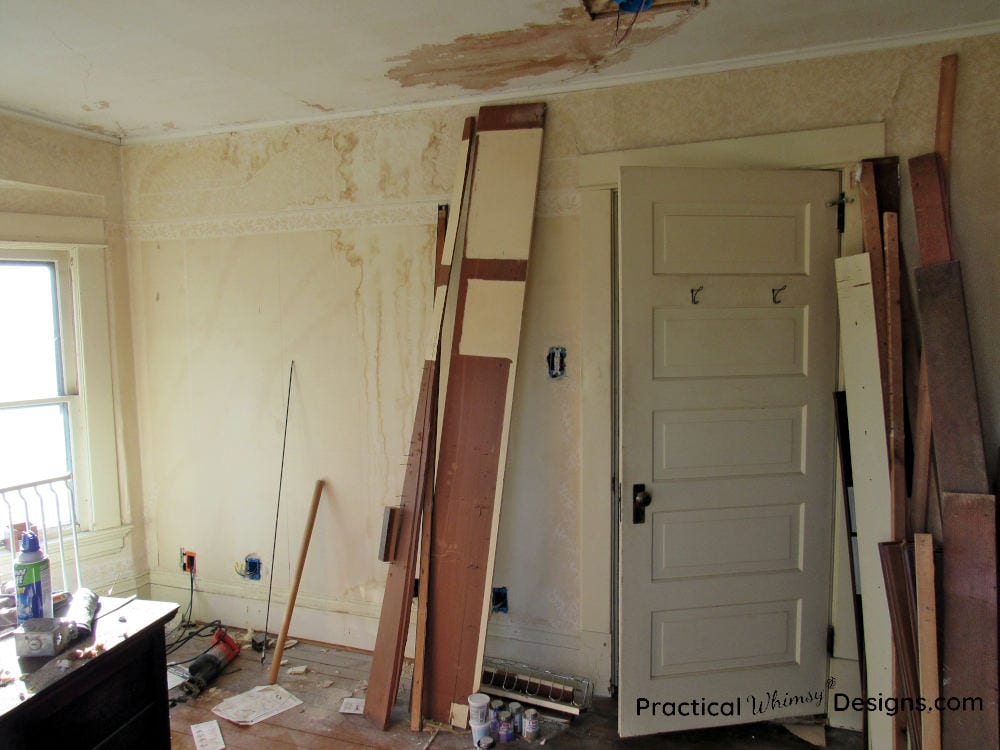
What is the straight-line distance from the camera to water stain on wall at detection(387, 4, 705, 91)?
2043 millimetres

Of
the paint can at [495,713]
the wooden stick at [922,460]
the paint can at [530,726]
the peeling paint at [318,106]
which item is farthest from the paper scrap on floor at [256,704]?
the peeling paint at [318,106]

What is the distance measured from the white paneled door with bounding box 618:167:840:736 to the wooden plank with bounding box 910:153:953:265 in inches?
10.3

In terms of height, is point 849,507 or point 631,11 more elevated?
point 631,11

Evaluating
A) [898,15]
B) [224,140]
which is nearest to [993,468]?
[898,15]

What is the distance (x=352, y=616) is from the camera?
307 centimetres

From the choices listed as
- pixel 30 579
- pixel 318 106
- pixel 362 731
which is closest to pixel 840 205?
pixel 318 106

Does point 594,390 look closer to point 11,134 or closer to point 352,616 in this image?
point 352,616

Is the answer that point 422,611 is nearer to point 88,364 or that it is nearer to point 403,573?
point 403,573

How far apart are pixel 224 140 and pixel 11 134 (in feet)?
3.05

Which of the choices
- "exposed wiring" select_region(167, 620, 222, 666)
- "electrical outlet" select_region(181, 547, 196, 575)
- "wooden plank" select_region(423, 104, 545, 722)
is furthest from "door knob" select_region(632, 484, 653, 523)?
"electrical outlet" select_region(181, 547, 196, 575)

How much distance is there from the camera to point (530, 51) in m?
2.24

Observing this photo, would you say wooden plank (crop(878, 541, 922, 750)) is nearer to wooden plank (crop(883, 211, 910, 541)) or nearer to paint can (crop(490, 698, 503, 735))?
wooden plank (crop(883, 211, 910, 541))

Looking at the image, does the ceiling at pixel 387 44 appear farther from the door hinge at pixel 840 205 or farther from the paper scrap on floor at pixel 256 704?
the paper scrap on floor at pixel 256 704

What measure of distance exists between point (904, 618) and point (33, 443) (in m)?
4.00
